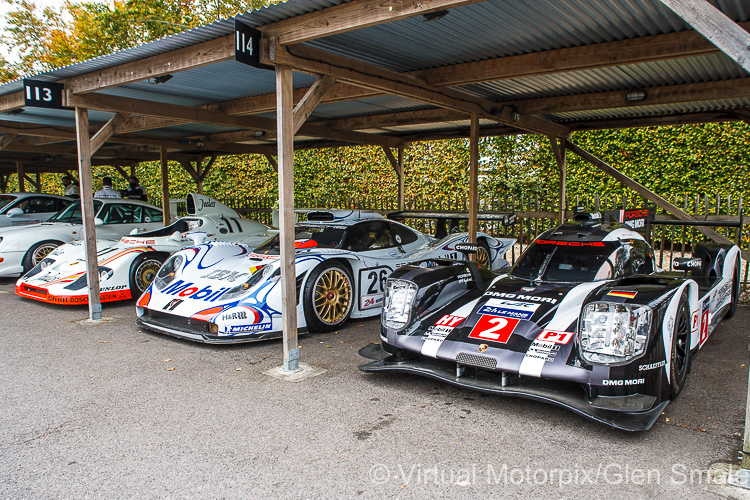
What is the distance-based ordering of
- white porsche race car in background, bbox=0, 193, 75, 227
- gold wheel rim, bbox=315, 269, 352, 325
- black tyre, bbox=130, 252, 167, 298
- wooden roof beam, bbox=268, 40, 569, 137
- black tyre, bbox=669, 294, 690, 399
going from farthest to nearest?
white porsche race car in background, bbox=0, 193, 75, 227, black tyre, bbox=130, 252, 167, 298, gold wheel rim, bbox=315, 269, 352, 325, wooden roof beam, bbox=268, 40, 569, 137, black tyre, bbox=669, 294, 690, 399

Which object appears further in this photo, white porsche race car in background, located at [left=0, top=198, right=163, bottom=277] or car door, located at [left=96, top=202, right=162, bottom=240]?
car door, located at [left=96, top=202, right=162, bottom=240]

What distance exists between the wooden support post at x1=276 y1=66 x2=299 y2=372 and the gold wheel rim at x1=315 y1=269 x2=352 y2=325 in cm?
109

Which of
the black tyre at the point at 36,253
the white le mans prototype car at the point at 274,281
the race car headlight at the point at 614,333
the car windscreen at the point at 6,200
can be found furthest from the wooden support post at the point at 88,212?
the car windscreen at the point at 6,200

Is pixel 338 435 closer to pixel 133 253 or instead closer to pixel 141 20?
pixel 133 253

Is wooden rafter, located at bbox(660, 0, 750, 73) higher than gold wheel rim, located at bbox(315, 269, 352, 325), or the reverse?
wooden rafter, located at bbox(660, 0, 750, 73)

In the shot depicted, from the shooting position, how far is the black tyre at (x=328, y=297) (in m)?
5.74

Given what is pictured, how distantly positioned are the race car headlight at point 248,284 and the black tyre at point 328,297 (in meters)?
0.46

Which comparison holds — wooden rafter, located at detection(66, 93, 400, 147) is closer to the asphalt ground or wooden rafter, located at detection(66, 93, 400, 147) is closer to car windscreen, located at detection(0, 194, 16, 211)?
the asphalt ground

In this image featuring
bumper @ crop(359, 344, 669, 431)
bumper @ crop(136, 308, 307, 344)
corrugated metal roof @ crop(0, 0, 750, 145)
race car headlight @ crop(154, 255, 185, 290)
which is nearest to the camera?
bumper @ crop(359, 344, 669, 431)

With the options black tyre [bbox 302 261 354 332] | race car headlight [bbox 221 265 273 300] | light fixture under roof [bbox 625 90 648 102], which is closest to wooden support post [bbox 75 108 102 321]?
race car headlight [bbox 221 265 273 300]

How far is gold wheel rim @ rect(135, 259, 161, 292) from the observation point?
7.69 meters

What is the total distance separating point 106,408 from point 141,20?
22.9m

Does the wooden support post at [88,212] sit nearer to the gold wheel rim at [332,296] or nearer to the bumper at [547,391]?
the gold wheel rim at [332,296]

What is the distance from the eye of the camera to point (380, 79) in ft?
19.3
